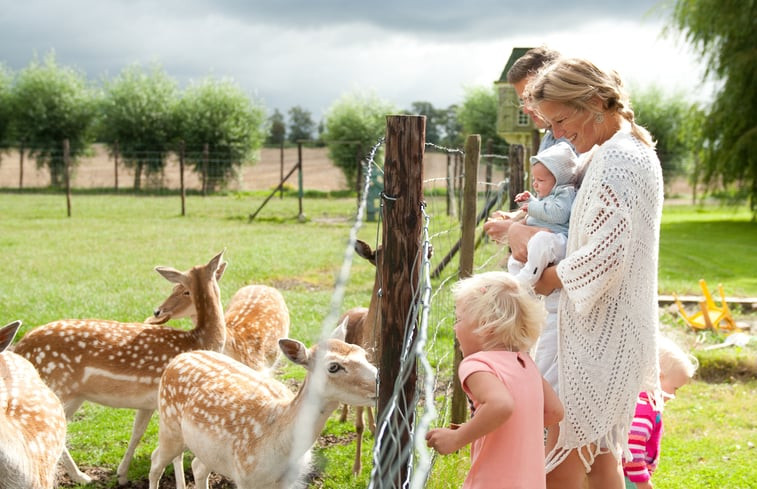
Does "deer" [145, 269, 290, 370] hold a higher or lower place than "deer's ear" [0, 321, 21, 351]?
lower

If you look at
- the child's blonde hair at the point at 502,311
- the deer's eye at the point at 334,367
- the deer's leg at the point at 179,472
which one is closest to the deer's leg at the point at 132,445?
the deer's leg at the point at 179,472

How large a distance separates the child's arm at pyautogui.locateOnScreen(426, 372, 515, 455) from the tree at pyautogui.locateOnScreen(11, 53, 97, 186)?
35704mm

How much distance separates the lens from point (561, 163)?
9.89 ft

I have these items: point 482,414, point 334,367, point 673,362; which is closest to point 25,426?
point 334,367

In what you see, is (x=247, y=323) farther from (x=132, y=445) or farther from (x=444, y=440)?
(x=444, y=440)

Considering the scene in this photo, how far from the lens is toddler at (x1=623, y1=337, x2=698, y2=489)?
133 inches

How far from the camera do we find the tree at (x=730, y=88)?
19406 mm

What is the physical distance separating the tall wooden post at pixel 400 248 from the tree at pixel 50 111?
35.3 m

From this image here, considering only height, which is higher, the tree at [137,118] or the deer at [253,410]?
the tree at [137,118]

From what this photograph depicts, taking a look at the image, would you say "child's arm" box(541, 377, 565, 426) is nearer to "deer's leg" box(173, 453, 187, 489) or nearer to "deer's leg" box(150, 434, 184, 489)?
"deer's leg" box(150, 434, 184, 489)

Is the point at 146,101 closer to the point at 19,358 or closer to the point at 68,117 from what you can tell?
the point at 68,117

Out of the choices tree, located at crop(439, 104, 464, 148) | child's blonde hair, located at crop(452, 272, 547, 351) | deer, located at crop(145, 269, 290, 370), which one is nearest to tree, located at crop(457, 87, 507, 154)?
tree, located at crop(439, 104, 464, 148)

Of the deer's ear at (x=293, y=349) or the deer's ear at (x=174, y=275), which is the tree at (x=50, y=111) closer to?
the deer's ear at (x=174, y=275)

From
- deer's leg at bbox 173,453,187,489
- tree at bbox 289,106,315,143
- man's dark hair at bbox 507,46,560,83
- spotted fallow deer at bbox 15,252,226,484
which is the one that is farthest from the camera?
tree at bbox 289,106,315,143
